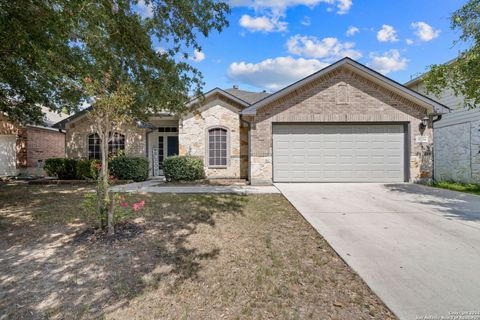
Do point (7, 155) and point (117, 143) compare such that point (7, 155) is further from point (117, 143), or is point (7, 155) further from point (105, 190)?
point (105, 190)

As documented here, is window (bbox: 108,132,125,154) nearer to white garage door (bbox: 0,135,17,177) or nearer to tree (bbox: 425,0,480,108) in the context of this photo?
white garage door (bbox: 0,135,17,177)

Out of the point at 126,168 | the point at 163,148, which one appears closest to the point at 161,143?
the point at 163,148

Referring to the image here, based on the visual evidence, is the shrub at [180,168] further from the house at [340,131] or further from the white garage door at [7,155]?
the white garage door at [7,155]

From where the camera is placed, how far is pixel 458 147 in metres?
11.2

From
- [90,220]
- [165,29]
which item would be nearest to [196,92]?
[165,29]

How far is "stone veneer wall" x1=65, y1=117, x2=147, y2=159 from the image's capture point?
1295 cm

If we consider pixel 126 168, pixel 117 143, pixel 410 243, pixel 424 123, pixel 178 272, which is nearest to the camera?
pixel 178 272

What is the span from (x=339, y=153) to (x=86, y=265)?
395 inches

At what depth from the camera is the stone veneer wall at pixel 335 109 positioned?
1044 centimetres

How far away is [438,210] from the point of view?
608 cm

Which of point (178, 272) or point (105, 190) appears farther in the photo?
point (105, 190)

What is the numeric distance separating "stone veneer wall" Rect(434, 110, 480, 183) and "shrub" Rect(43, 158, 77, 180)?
60.5 feet

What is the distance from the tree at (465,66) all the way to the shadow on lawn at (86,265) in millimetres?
8511

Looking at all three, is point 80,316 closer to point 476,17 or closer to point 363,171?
point 363,171
